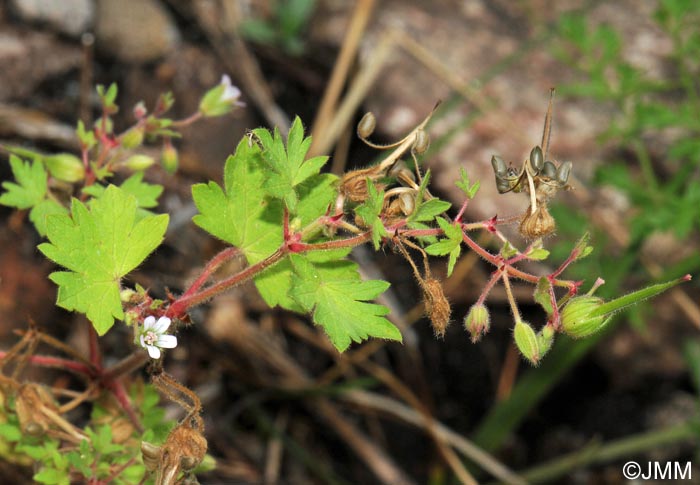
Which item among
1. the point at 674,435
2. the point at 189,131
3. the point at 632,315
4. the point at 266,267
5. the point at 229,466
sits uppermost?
the point at 266,267

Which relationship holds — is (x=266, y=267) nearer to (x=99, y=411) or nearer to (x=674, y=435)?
(x=99, y=411)

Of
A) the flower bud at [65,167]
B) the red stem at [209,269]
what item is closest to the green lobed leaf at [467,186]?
the red stem at [209,269]

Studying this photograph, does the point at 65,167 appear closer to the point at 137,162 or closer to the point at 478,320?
the point at 137,162

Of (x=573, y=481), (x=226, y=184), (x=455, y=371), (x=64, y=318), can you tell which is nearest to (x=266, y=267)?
(x=226, y=184)

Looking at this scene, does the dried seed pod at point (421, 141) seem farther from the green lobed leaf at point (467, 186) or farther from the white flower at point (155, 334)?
the white flower at point (155, 334)

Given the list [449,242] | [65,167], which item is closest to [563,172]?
[449,242]

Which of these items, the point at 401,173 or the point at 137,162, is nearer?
the point at 401,173
